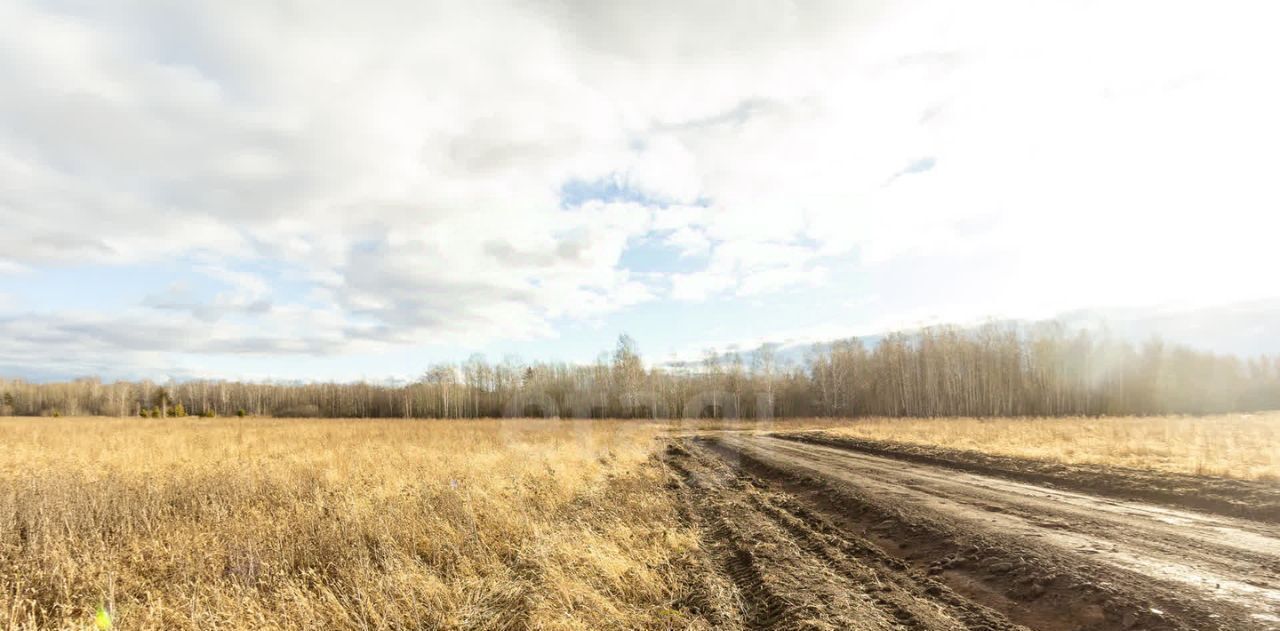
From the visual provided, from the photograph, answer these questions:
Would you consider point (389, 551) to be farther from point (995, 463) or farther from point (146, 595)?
point (995, 463)

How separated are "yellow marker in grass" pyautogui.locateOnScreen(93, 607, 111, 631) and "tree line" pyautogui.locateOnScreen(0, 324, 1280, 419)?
7836cm

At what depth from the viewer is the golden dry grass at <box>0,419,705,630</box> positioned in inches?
231

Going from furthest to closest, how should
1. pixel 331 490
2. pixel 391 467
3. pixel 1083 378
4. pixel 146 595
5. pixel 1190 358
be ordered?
pixel 1190 358 → pixel 1083 378 → pixel 391 467 → pixel 331 490 → pixel 146 595

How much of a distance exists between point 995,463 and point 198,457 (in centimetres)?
2573

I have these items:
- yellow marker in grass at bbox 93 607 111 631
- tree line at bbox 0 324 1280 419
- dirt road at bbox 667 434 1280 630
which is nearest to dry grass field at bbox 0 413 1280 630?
yellow marker in grass at bbox 93 607 111 631

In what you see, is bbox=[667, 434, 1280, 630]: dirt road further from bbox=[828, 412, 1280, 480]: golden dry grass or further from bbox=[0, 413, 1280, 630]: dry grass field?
bbox=[828, 412, 1280, 480]: golden dry grass

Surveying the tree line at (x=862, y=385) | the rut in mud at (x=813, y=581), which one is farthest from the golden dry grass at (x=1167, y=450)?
the tree line at (x=862, y=385)

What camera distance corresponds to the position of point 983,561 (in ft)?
25.2

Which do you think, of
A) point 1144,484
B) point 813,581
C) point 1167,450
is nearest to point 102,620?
point 813,581

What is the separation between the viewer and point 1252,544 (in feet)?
25.7

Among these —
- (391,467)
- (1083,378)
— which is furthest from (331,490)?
(1083,378)

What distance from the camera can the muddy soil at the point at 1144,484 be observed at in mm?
10336

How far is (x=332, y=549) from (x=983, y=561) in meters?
9.46

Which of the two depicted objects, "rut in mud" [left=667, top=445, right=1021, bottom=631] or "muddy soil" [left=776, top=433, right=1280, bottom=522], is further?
"muddy soil" [left=776, top=433, right=1280, bottom=522]
